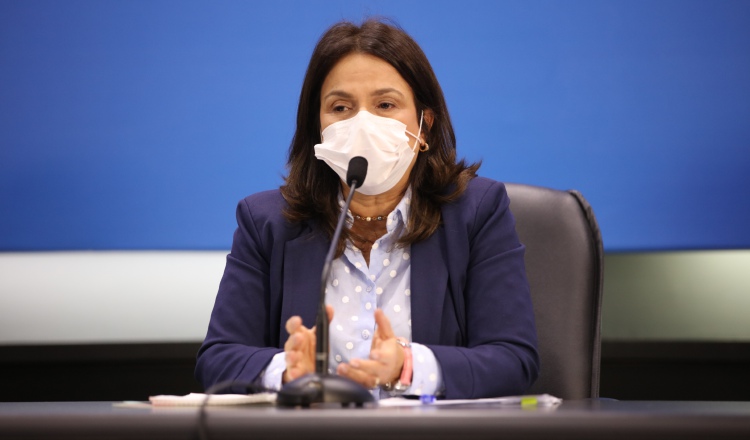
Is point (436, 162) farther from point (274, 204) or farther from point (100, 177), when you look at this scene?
point (100, 177)

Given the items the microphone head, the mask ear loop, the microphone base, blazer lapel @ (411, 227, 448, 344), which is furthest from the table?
the mask ear loop

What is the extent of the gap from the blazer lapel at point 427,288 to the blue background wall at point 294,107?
70cm

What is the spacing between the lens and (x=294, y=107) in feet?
7.77

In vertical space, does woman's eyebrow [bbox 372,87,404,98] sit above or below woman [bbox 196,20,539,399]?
above

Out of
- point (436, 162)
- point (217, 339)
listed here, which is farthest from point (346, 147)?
point (217, 339)

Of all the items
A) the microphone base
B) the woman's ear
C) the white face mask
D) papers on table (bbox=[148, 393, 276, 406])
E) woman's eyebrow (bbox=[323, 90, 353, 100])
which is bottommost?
papers on table (bbox=[148, 393, 276, 406])

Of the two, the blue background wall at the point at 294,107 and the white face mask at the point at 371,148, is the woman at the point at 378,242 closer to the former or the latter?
the white face mask at the point at 371,148

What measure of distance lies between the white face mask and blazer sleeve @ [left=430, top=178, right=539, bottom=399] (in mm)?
141

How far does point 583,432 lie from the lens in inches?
34.0

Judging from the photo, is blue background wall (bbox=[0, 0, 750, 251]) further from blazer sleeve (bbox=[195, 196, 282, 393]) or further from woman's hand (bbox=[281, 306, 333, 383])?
woman's hand (bbox=[281, 306, 333, 383])

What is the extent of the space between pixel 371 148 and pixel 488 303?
359 mm

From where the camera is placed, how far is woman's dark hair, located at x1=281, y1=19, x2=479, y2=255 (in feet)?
5.62

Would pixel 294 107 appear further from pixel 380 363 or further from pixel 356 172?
pixel 380 363

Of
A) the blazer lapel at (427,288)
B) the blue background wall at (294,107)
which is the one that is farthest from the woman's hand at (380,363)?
the blue background wall at (294,107)
